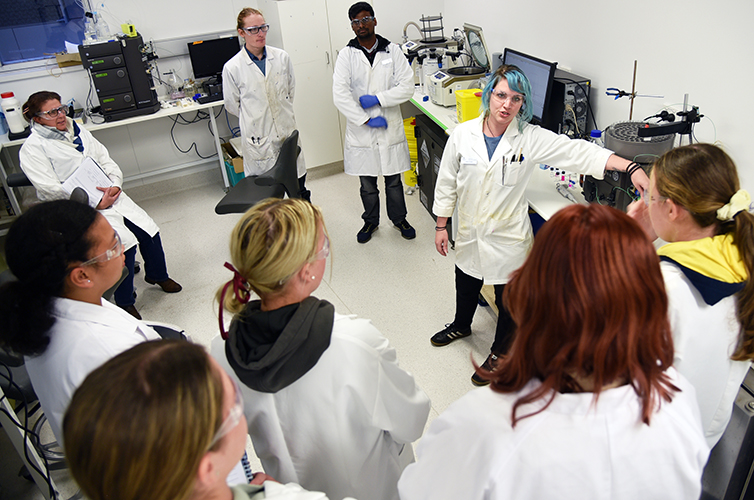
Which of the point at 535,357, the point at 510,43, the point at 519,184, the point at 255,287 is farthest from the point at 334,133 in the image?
the point at 535,357

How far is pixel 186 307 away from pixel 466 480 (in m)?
2.53

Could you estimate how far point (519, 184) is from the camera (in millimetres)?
2096

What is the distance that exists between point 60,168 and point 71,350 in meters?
1.87

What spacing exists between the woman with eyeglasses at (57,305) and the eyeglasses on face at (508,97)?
1.47m

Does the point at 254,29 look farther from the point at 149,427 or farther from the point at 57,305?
the point at 149,427

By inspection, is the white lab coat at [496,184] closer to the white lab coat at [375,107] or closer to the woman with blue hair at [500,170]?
the woman with blue hair at [500,170]

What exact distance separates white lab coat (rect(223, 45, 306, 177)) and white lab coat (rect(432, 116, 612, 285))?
160 cm

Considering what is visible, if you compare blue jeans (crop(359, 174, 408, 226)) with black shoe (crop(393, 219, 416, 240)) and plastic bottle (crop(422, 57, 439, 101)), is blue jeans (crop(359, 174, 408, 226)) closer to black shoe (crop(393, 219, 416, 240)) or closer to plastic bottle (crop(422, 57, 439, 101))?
black shoe (crop(393, 219, 416, 240))

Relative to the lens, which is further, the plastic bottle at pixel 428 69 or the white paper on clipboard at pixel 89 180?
the plastic bottle at pixel 428 69

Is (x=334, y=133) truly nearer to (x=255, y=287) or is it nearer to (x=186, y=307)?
(x=186, y=307)

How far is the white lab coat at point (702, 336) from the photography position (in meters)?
1.19

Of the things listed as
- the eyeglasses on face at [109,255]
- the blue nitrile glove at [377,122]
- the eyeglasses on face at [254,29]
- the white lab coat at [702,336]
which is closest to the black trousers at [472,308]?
the white lab coat at [702,336]

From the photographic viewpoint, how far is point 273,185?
9.96ft

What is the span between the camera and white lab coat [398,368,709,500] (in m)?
0.79
